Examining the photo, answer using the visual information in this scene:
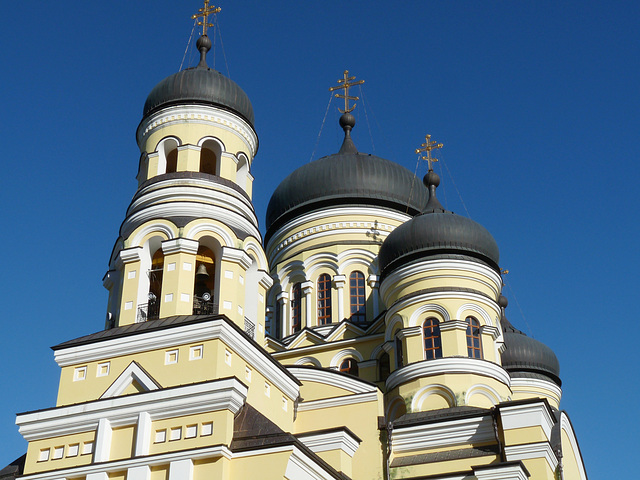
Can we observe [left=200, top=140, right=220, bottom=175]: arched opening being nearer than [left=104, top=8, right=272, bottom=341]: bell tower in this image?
No

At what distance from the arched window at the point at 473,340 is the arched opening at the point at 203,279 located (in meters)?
4.93

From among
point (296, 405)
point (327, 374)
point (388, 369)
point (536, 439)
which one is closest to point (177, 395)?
point (296, 405)

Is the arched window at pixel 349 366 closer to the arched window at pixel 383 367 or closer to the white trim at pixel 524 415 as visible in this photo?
the arched window at pixel 383 367

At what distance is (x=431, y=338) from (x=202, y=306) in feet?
15.6

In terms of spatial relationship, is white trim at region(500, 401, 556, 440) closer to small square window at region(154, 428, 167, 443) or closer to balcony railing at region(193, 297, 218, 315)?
balcony railing at region(193, 297, 218, 315)

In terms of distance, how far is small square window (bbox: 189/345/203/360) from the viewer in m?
12.0

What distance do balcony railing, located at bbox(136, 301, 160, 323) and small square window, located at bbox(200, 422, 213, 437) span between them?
212 centimetres

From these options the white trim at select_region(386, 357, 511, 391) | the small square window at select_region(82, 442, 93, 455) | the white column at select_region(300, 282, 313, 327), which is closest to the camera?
the small square window at select_region(82, 442, 93, 455)

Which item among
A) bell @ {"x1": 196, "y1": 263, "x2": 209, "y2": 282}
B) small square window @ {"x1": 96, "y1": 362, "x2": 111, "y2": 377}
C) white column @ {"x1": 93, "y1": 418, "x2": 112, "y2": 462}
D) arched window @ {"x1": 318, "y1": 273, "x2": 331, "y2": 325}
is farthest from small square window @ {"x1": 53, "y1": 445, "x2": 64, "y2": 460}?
arched window @ {"x1": 318, "y1": 273, "x2": 331, "y2": 325}

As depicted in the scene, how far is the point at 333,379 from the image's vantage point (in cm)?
1516

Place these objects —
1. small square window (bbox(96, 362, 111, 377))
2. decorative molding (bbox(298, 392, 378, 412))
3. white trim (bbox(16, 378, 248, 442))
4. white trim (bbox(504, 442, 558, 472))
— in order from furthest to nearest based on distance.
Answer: decorative molding (bbox(298, 392, 378, 412)), white trim (bbox(504, 442, 558, 472)), small square window (bbox(96, 362, 111, 377)), white trim (bbox(16, 378, 248, 442))

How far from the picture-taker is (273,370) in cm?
1312

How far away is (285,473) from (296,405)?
3211 mm

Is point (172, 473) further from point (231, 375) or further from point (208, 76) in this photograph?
point (208, 76)
